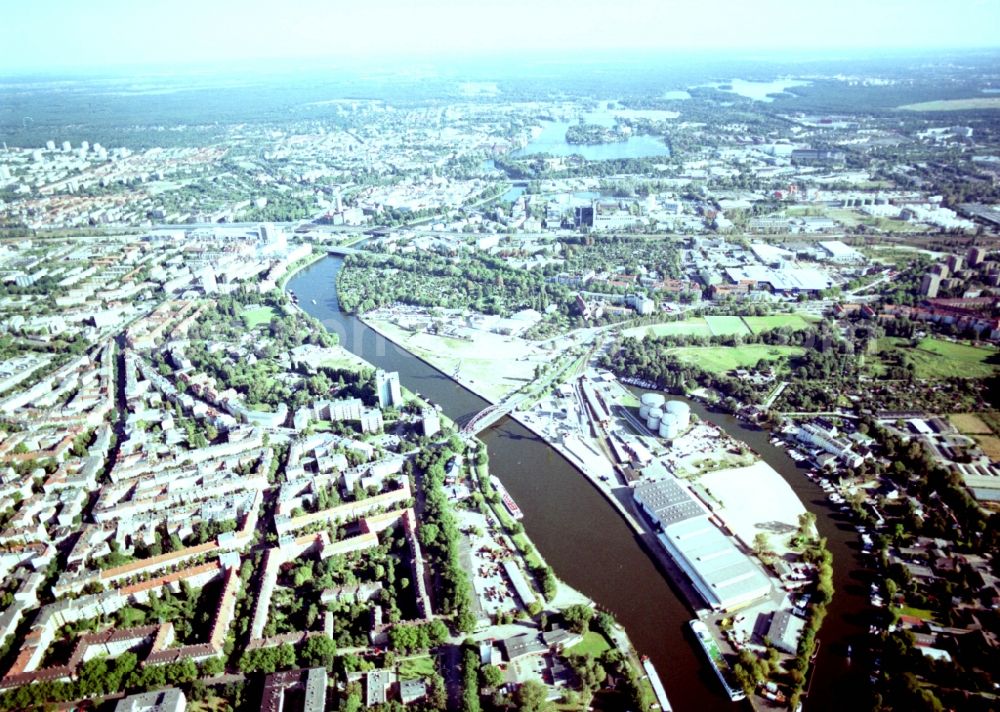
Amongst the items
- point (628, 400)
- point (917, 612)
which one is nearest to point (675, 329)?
point (628, 400)

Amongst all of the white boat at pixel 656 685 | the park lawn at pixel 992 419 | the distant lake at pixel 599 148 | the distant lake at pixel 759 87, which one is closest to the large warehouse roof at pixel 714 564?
the white boat at pixel 656 685

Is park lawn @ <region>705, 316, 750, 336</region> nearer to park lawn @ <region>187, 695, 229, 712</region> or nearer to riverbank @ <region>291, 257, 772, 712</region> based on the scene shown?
riverbank @ <region>291, 257, 772, 712</region>

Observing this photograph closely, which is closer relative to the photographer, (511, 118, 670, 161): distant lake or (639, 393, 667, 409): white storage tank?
(639, 393, 667, 409): white storage tank

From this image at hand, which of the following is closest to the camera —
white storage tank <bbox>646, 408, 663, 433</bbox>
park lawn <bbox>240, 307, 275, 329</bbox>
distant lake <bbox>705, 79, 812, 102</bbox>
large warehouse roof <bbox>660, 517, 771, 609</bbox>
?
large warehouse roof <bbox>660, 517, 771, 609</bbox>

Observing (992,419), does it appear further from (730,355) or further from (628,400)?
(628,400)

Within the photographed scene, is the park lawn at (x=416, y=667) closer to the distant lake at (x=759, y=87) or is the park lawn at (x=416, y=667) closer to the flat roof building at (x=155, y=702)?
the flat roof building at (x=155, y=702)

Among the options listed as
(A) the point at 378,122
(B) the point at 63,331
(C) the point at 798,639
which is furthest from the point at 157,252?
(A) the point at 378,122

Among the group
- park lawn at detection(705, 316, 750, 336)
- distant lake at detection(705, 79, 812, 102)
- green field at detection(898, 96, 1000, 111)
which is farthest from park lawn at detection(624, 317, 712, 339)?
distant lake at detection(705, 79, 812, 102)

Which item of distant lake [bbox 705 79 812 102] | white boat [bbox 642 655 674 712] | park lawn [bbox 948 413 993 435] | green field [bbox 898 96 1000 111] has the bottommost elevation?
white boat [bbox 642 655 674 712]
